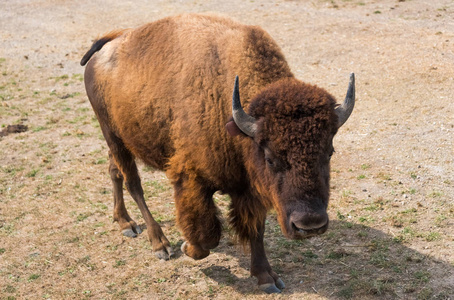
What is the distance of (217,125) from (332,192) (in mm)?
2817

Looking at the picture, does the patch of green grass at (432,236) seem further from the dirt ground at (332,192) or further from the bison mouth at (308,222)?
the bison mouth at (308,222)

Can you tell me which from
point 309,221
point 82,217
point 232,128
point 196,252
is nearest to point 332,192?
point 196,252

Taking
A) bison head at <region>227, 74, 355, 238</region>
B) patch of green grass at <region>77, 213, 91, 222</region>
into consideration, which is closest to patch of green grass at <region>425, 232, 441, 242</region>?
bison head at <region>227, 74, 355, 238</region>

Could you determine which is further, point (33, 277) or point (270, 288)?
point (33, 277)

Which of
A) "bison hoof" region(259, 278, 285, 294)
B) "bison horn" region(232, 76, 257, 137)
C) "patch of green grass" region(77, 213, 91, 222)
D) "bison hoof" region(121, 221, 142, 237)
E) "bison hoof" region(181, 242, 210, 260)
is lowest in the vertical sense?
"patch of green grass" region(77, 213, 91, 222)

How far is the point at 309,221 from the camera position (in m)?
4.30

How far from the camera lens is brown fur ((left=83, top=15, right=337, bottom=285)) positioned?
177 inches

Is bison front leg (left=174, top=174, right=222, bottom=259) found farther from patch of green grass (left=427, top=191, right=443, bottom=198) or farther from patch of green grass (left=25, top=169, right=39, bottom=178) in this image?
patch of green grass (left=25, top=169, right=39, bottom=178)

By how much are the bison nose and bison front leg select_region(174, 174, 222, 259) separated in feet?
4.50

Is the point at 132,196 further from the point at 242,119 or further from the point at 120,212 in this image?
the point at 242,119

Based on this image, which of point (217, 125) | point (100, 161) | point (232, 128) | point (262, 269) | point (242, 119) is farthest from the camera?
point (100, 161)

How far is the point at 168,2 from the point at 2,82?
24.0 ft

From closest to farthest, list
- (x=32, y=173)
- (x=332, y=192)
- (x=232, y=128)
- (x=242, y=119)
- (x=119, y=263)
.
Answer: (x=242, y=119) → (x=232, y=128) → (x=119, y=263) → (x=332, y=192) → (x=32, y=173)

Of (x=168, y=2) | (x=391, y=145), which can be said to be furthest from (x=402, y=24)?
(x=168, y=2)
